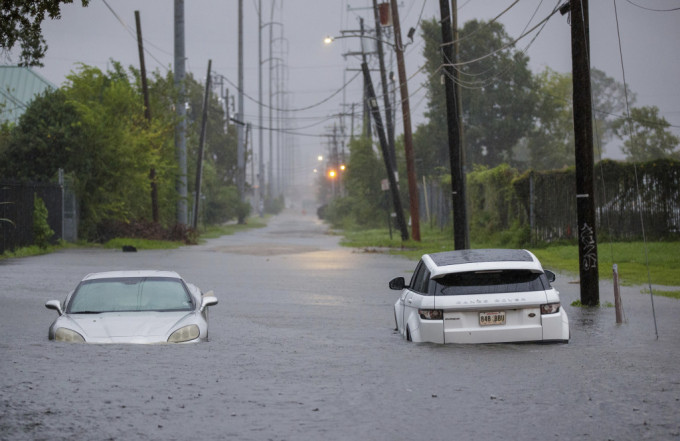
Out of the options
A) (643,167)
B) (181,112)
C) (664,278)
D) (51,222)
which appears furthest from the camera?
(181,112)

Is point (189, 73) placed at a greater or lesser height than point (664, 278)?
greater

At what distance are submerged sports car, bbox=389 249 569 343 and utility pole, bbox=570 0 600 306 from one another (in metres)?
5.48

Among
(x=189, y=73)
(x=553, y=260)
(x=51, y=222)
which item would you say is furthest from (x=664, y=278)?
(x=189, y=73)

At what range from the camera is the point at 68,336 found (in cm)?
1190

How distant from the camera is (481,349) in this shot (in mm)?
11539

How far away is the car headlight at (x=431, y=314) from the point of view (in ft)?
38.1

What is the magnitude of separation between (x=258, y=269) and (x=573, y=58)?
14193 millimetres

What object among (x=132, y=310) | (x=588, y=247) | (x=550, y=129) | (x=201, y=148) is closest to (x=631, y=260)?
(x=588, y=247)

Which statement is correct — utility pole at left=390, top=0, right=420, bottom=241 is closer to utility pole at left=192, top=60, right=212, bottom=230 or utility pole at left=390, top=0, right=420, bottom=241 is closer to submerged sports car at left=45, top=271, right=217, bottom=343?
utility pole at left=192, top=60, right=212, bottom=230

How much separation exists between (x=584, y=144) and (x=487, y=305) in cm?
669

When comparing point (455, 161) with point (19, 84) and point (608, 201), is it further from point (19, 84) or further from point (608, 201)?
point (19, 84)

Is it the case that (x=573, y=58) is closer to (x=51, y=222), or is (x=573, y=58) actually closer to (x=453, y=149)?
(x=453, y=149)

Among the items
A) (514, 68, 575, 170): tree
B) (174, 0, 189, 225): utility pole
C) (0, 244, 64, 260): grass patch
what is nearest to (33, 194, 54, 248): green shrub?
(0, 244, 64, 260): grass patch

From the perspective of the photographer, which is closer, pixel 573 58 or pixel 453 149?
pixel 573 58
